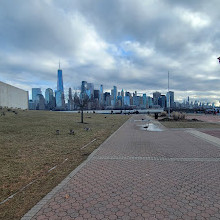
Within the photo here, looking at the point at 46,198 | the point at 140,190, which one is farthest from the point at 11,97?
the point at 140,190

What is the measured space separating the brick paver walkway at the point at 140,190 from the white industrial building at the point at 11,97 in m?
37.5

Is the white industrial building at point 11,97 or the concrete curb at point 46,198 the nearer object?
the concrete curb at point 46,198

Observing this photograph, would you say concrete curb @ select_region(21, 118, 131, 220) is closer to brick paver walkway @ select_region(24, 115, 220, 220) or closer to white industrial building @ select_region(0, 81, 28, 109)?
brick paver walkway @ select_region(24, 115, 220, 220)

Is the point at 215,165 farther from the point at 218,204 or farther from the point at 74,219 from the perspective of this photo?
the point at 74,219

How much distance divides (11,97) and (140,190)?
44.6 meters

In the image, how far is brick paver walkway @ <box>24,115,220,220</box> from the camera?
3059 mm

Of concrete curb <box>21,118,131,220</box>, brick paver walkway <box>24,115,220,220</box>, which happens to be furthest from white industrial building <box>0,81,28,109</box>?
brick paver walkway <box>24,115,220,220</box>

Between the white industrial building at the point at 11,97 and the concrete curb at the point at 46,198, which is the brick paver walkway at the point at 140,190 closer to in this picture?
the concrete curb at the point at 46,198

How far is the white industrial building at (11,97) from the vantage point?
37.0 metres

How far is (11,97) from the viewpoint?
41.7m

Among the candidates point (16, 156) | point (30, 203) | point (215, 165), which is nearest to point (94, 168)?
point (30, 203)

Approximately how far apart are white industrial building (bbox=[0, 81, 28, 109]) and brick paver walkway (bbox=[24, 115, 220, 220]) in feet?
123

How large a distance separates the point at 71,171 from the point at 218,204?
11.7 ft

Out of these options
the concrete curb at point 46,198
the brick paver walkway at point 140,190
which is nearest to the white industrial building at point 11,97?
the concrete curb at point 46,198
